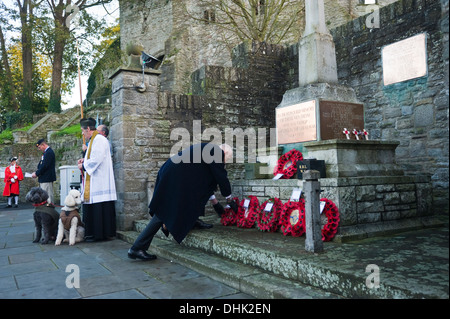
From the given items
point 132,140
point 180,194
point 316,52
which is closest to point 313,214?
point 180,194

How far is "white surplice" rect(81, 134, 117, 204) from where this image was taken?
19.5 ft

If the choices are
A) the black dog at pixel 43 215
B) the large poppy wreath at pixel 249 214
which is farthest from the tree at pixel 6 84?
the large poppy wreath at pixel 249 214

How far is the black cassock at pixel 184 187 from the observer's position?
14.1 feet

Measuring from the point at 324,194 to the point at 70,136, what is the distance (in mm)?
15627

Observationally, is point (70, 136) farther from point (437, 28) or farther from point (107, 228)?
point (437, 28)

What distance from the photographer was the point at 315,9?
5.48 m

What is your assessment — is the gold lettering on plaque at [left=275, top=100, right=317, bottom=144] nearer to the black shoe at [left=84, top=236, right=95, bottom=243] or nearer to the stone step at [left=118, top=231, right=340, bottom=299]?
the stone step at [left=118, top=231, right=340, bottom=299]

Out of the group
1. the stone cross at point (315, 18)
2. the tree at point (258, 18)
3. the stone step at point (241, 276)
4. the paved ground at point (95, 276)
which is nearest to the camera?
the stone step at point (241, 276)

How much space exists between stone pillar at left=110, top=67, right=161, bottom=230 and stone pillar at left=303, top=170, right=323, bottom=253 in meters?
3.93

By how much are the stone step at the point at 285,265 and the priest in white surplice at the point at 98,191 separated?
5.77ft

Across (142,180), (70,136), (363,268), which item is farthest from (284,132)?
(70,136)

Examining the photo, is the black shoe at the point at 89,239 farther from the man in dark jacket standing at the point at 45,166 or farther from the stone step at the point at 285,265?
the man in dark jacket standing at the point at 45,166

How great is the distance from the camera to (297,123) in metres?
5.41

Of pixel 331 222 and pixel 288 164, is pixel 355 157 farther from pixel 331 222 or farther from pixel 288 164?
pixel 331 222
